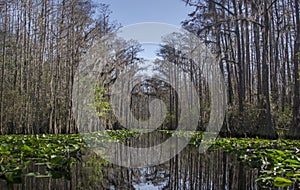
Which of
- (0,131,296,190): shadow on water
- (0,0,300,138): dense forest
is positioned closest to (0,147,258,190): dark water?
(0,131,296,190): shadow on water

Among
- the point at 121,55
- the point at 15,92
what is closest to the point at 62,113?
the point at 15,92

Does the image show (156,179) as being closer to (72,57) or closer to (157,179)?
(157,179)

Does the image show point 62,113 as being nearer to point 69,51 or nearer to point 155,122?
point 69,51

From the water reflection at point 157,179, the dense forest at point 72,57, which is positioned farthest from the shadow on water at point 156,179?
the dense forest at point 72,57

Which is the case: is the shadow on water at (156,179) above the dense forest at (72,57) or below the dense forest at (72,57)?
below

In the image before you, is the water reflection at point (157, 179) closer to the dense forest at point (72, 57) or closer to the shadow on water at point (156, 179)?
the shadow on water at point (156, 179)

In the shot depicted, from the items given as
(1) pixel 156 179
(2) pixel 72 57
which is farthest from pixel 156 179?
(2) pixel 72 57

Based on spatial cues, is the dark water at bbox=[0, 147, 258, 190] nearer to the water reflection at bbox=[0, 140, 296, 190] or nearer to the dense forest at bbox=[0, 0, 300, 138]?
the water reflection at bbox=[0, 140, 296, 190]

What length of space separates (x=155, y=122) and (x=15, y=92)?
35928 millimetres

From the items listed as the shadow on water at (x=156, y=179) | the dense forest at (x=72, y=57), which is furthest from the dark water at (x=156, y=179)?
the dense forest at (x=72, y=57)

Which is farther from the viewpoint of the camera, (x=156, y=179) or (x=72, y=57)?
(x=72, y=57)

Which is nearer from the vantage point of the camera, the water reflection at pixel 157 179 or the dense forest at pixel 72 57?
the water reflection at pixel 157 179

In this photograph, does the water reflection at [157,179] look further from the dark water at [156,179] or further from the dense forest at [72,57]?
the dense forest at [72,57]

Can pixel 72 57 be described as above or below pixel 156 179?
above
